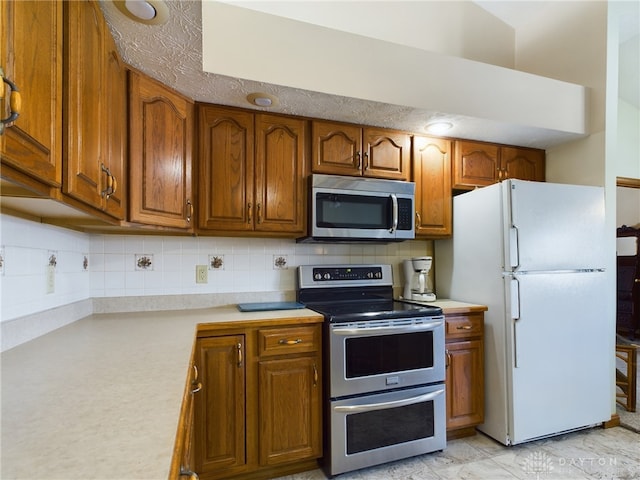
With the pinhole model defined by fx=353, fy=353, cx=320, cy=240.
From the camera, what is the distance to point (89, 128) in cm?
112

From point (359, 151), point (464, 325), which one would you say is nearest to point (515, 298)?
point (464, 325)

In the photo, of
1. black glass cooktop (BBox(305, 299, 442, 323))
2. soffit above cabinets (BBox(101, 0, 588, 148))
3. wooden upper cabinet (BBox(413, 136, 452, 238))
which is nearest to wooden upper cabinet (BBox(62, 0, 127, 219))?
soffit above cabinets (BBox(101, 0, 588, 148))

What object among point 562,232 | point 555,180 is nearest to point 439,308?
point 562,232

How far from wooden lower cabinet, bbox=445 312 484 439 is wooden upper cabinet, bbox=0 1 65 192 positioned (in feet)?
6.90

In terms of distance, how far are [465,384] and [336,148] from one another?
5.61ft

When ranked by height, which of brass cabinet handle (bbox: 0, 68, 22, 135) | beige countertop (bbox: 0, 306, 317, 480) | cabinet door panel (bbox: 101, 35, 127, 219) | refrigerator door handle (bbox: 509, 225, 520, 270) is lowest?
beige countertop (bbox: 0, 306, 317, 480)

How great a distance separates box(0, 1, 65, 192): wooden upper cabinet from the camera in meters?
0.68

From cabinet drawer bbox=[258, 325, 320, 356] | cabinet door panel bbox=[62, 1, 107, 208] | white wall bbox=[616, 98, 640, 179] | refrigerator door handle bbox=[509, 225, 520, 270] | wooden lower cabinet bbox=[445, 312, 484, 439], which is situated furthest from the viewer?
white wall bbox=[616, 98, 640, 179]

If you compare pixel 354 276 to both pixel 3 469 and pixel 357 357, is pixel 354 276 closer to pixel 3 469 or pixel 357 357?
pixel 357 357

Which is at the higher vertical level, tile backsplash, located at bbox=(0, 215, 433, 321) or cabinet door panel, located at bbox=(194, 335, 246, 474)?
tile backsplash, located at bbox=(0, 215, 433, 321)

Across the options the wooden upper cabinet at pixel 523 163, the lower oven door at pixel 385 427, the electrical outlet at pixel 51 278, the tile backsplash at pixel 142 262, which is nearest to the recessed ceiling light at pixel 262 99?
the tile backsplash at pixel 142 262

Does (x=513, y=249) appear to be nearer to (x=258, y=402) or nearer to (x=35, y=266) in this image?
(x=258, y=402)

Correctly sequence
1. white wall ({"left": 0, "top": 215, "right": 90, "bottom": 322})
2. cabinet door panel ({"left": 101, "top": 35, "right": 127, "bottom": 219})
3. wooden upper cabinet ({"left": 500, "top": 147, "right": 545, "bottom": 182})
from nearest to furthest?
white wall ({"left": 0, "top": 215, "right": 90, "bottom": 322}) → cabinet door panel ({"left": 101, "top": 35, "right": 127, "bottom": 219}) → wooden upper cabinet ({"left": 500, "top": 147, "right": 545, "bottom": 182})

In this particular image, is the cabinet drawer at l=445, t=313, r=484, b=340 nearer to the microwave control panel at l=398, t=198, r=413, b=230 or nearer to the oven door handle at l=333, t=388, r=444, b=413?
the oven door handle at l=333, t=388, r=444, b=413
